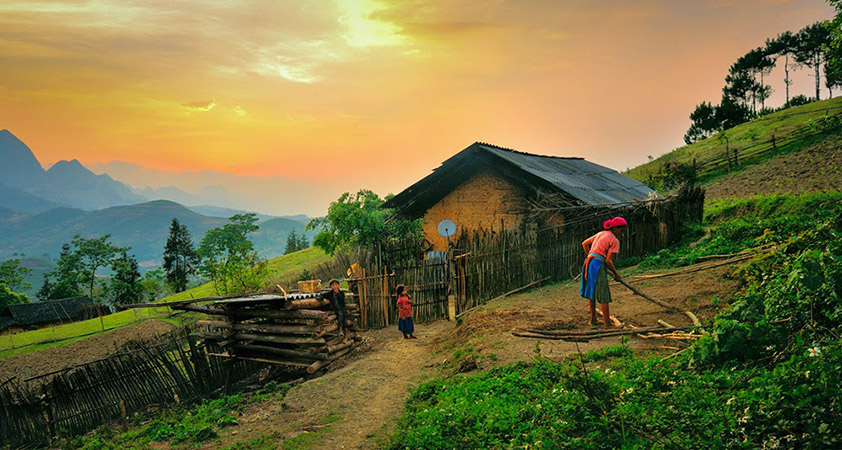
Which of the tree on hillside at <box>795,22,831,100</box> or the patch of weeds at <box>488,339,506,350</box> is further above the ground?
the tree on hillside at <box>795,22,831,100</box>

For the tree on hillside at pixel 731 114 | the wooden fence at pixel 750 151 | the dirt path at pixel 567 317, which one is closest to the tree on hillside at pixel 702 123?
the tree on hillside at pixel 731 114

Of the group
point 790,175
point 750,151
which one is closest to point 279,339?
point 790,175

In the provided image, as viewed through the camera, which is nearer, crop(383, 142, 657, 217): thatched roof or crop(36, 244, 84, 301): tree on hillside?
crop(383, 142, 657, 217): thatched roof

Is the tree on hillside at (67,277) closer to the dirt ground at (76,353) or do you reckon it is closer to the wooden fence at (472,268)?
the dirt ground at (76,353)

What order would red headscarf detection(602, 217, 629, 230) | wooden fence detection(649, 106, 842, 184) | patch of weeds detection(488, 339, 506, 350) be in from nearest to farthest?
patch of weeds detection(488, 339, 506, 350) → red headscarf detection(602, 217, 629, 230) → wooden fence detection(649, 106, 842, 184)

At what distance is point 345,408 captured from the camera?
267 inches

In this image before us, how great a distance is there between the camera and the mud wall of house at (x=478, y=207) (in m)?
16.2

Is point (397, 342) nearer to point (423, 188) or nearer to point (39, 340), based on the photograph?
point (423, 188)

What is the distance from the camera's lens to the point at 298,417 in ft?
22.4

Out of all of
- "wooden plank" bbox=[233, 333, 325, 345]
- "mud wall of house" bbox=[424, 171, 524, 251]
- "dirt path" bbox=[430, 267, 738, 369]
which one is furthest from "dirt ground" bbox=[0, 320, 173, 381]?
"dirt path" bbox=[430, 267, 738, 369]

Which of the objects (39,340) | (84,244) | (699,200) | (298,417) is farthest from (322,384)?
(84,244)

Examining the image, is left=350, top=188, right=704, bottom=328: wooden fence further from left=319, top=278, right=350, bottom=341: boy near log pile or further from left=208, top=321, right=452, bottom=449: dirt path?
left=208, top=321, right=452, bottom=449: dirt path

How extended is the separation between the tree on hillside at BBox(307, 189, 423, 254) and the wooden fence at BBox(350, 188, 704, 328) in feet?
6.59

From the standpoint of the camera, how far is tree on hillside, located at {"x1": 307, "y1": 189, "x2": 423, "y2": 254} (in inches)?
616
